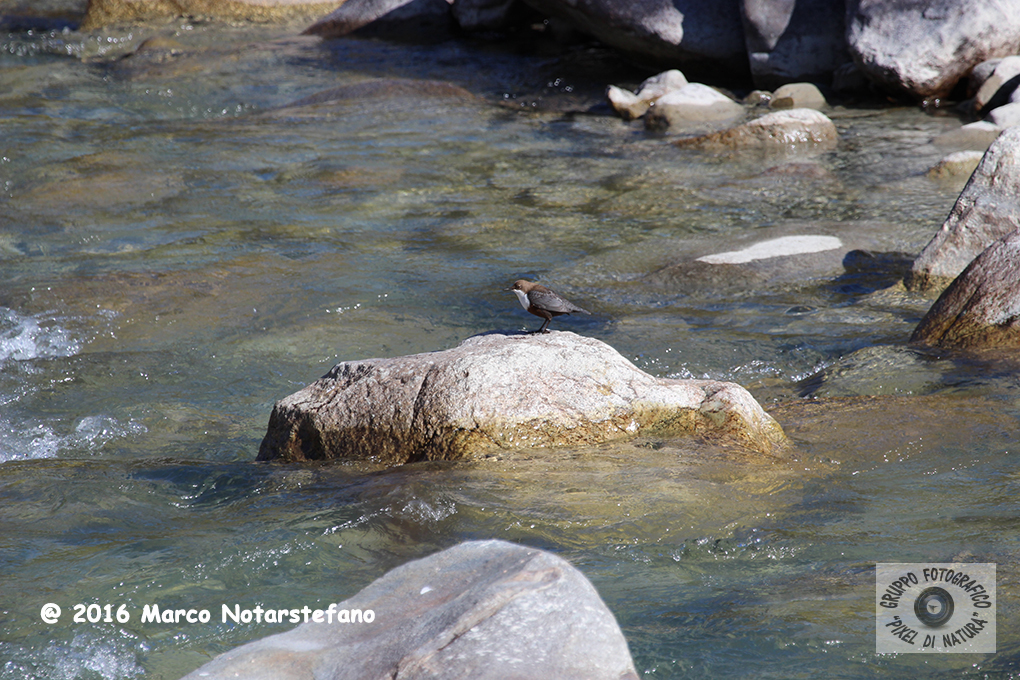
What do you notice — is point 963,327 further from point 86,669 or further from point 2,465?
point 2,465

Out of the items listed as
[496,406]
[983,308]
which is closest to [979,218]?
[983,308]

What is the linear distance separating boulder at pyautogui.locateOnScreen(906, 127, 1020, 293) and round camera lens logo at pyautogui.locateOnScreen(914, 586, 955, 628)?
14.7 ft

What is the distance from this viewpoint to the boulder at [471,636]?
7.73 feet

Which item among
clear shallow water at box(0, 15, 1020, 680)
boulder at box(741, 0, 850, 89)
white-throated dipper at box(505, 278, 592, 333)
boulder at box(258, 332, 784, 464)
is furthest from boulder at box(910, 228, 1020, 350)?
boulder at box(741, 0, 850, 89)

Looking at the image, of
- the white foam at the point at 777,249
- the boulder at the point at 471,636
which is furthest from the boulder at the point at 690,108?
the boulder at the point at 471,636

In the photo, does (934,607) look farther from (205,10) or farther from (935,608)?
(205,10)

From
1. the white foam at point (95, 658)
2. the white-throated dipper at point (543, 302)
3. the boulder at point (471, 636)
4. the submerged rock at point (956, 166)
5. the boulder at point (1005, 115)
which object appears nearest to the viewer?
the boulder at point (471, 636)

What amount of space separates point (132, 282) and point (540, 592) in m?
6.25

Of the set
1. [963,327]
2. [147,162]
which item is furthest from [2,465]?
[147,162]

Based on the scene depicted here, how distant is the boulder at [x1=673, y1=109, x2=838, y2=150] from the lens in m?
11.7

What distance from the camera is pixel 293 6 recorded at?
19922 mm

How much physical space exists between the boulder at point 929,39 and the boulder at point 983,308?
7.70 metres

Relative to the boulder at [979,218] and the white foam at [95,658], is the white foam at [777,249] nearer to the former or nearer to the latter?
the boulder at [979,218]

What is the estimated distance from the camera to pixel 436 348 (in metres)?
6.64
